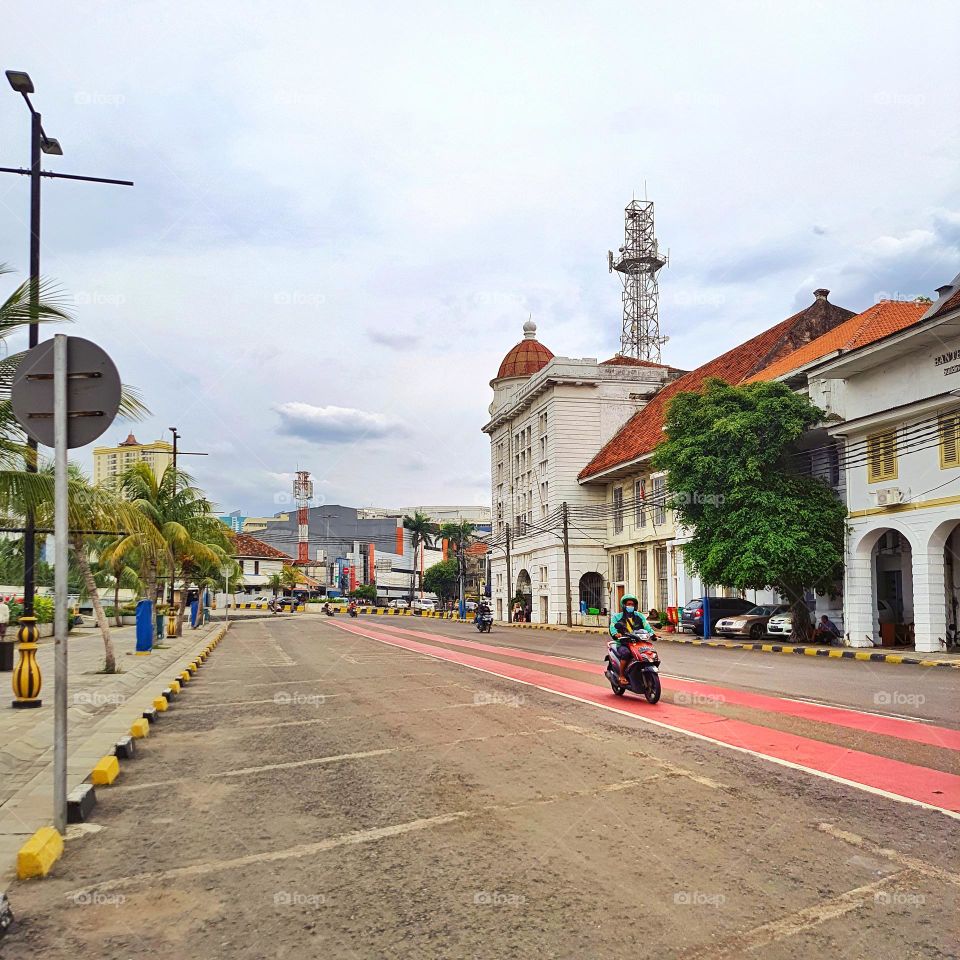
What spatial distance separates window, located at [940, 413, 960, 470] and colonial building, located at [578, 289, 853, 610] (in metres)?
14.4

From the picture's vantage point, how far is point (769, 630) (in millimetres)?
32812

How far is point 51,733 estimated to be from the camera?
10.5 m

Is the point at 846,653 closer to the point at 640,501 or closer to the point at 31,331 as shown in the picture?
the point at 31,331

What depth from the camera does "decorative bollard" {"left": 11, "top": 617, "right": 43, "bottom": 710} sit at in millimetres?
12398

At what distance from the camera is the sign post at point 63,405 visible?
6184 mm

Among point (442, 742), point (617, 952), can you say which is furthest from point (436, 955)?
point (442, 742)

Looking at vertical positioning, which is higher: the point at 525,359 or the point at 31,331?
the point at 525,359

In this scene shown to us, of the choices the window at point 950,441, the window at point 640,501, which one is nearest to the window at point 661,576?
the window at point 640,501

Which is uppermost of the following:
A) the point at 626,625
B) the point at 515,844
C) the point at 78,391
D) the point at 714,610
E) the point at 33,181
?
the point at 33,181

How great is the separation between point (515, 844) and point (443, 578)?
112 metres

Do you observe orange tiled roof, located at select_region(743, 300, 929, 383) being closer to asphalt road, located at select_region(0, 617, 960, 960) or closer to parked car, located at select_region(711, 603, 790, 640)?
parked car, located at select_region(711, 603, 790, 640)

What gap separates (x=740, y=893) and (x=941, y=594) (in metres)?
22.6

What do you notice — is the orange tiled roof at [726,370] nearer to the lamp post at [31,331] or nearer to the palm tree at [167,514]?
the palm tree at [167,514]

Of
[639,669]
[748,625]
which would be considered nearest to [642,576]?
[748,625]
